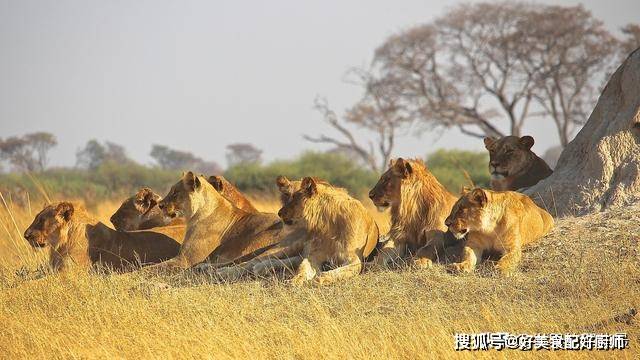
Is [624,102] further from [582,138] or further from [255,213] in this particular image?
[255,213]

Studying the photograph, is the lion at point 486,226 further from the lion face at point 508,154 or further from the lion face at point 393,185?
the lion face at point 508,154

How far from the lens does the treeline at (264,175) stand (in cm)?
2391

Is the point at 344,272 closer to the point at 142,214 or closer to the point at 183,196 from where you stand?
the point at 183,196

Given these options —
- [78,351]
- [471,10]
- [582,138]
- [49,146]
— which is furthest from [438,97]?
[78,351]

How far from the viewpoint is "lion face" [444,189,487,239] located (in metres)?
7.59

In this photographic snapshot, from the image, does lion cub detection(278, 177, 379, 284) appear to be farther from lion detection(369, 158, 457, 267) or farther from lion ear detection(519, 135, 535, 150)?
lion ear detection(519, 135, 535, 150)

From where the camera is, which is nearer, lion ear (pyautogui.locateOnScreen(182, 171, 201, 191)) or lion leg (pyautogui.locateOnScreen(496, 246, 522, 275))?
lion leg (pyautogui.locateOnScreen(496, 246, 522, 275))

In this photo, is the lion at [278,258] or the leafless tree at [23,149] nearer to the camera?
the lion at [278,258]

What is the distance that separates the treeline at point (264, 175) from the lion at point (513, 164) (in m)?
11.7

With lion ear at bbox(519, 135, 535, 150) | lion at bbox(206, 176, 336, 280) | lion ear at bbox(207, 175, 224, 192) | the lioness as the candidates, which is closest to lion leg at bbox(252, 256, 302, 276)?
lion at bbox(206, 176, 336, 280)

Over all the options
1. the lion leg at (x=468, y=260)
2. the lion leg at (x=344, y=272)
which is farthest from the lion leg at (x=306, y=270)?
the lion leg at (x=468, y=260)

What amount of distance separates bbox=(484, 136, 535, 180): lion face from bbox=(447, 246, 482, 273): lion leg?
5.80 ft

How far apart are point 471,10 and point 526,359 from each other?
25.2 metres

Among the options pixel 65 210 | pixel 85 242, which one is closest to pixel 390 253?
pixel 85 242
